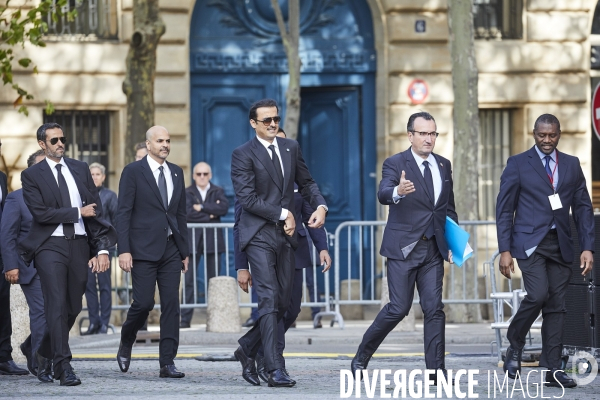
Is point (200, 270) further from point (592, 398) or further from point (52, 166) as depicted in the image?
point (592, 398)

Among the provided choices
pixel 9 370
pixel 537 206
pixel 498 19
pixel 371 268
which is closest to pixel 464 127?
pixel 371 268

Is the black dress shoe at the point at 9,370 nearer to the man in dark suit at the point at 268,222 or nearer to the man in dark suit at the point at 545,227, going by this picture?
the man in dark suit at the point at 268,222

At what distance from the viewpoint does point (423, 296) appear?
10844 millimetres

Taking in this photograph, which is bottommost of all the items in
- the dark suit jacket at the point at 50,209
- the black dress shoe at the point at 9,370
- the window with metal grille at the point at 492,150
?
the black dress shoe at the point at 9,370

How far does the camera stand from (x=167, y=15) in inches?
822

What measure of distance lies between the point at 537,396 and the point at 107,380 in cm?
348

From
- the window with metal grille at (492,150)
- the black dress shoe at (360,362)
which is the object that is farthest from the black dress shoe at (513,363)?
the window with metal grille at (492,150)

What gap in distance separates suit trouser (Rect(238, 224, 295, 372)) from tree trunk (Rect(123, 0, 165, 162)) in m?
7.25

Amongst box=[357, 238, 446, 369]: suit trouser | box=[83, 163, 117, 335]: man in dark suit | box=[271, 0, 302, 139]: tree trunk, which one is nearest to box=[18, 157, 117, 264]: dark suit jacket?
box=[357, 238, 446, 369]: suit trouser

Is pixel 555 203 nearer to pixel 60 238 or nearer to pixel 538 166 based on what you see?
pixel 538 166

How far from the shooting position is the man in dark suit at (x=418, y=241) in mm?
10766

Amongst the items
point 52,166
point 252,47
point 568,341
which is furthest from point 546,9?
point 52,166

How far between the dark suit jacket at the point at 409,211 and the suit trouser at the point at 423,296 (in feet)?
0.26

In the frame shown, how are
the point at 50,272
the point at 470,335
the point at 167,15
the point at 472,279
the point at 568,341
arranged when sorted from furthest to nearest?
the point at 167,15
the point at 472,279
the point at 470,335
the point at 568,341
the point at 50,272
